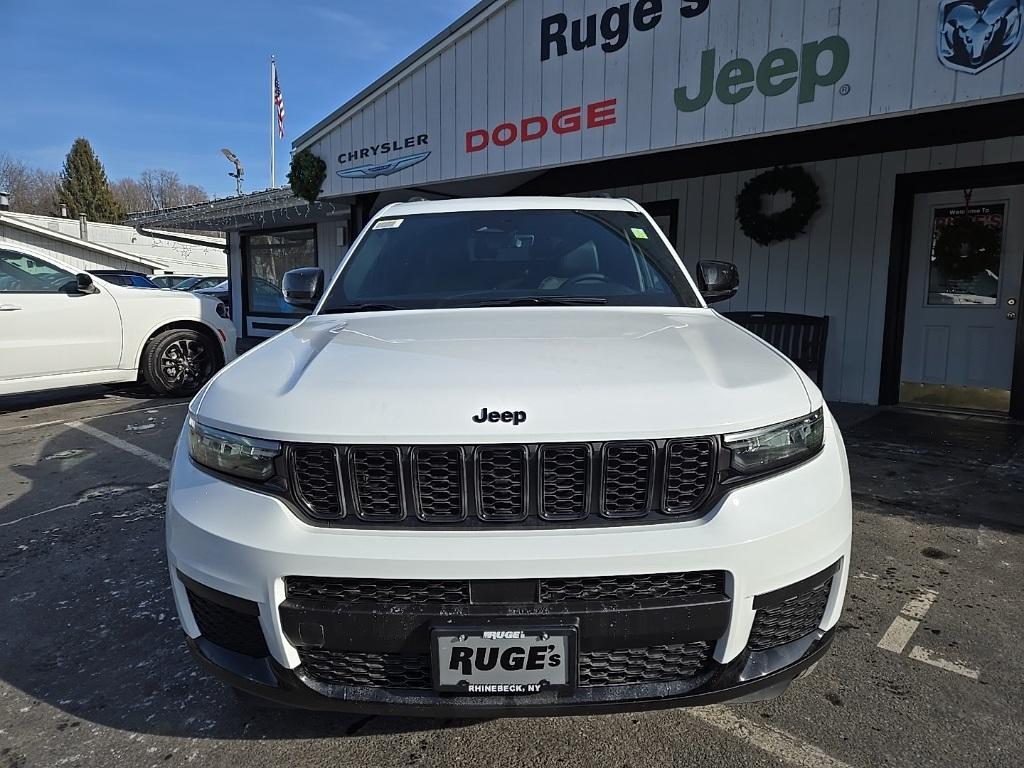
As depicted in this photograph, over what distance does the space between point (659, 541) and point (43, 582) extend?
9.68 ft

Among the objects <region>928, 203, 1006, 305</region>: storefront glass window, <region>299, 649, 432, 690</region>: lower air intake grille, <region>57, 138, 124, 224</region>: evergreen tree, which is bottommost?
<region>299, 649, 432, 690</region>: lower air intake grille

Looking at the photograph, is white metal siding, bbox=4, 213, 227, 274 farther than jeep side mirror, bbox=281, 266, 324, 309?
Yes

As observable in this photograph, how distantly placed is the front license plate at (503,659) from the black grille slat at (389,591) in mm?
81

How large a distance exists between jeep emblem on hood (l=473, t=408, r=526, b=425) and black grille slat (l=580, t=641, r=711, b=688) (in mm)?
586

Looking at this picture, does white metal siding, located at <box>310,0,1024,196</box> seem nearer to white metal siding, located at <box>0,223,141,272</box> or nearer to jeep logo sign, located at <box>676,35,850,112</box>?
jeep logo sign, located at <box>676,35,850,112</box>

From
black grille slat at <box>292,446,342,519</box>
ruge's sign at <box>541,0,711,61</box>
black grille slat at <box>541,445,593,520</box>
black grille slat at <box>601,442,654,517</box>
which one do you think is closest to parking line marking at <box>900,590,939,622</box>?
black grille slat at <box>601,442,654,517</box>

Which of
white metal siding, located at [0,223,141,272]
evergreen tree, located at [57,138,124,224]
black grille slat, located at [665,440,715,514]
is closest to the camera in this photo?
black grille slat, located at [665,440,715,514]

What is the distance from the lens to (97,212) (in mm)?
61750

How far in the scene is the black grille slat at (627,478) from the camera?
1566mm

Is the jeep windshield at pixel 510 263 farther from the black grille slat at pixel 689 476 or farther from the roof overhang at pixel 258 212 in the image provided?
the roof overhang at pixel 258 212

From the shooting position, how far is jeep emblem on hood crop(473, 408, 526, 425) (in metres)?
1.55

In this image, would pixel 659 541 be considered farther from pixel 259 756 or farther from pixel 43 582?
pixel 43 582

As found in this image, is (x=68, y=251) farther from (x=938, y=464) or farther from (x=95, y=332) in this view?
(x=938, y=464)

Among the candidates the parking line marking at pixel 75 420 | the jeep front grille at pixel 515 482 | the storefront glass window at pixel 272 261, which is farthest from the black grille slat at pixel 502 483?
the storefront glass window at pixel 272 261
